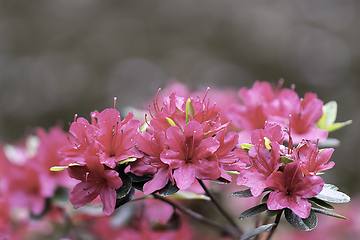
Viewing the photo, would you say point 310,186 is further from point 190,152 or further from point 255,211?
point 190,152

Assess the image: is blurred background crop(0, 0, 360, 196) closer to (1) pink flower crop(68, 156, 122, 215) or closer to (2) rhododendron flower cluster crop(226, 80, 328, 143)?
(2) rhododendron flower cluster crop(226, 80, 328, 143)

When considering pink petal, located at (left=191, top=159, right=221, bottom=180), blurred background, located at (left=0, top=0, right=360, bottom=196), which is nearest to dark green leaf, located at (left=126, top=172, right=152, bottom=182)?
pink petal, located at (left=191, top=159, right=221, bottom=180)

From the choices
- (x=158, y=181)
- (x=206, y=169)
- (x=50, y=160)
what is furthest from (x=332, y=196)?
(x=50, y=160)

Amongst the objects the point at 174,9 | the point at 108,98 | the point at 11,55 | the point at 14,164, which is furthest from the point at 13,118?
the point at 14,164

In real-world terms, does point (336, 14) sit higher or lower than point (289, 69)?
higher

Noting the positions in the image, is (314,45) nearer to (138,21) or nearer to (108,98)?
(138,21)
